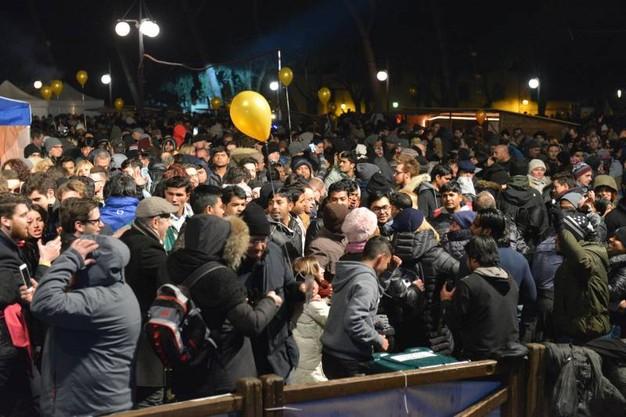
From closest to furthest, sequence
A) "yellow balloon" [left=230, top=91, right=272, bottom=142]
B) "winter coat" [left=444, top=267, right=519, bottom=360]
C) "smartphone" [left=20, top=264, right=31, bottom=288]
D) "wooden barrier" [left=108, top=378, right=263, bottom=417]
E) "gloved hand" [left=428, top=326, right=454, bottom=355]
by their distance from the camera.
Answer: "wooden barrier" [left=108, top=378, right=263, bottom=417] < "smartphone" [left=20, top=264, right=31, bottom=288] < "winter coat" [left=444, top=267, right=519, bottom=360] < "gloved hand" [left=428, top=326, right=454, bottom=355] < "yellow balloon" [left=230, top=91, right=272, bottom=142]

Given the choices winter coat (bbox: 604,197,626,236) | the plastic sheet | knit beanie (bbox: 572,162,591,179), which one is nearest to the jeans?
the plastic sheet

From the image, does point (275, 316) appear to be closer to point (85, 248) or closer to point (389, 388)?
point (389, 388)

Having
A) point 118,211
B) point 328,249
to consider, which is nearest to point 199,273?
point 328,249

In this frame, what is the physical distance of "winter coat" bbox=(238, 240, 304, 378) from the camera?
18.2ft

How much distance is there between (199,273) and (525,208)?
5.42 m

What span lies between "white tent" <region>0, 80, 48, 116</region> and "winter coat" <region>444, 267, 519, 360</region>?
77.6 ft

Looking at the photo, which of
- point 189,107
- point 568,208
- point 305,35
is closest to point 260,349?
point 568,208

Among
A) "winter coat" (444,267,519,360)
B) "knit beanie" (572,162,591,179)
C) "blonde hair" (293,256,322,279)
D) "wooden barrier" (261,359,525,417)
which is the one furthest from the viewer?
"knit beanie" (572,162,591,179)

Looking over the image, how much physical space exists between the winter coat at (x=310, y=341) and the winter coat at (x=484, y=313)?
870mm

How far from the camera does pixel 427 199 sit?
988cm

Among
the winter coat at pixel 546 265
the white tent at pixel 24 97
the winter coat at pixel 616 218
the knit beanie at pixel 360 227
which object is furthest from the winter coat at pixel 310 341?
the white tent at pixel 24 97

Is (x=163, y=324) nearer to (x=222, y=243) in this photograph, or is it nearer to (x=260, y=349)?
(x=222, y=243)

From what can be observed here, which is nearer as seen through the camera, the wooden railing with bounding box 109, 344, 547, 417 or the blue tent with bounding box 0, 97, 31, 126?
the wooden railing with bounding box 109, 344, 547, 417

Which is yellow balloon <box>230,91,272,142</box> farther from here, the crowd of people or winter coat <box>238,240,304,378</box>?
winter coat <box>238,240,304,378</box>
